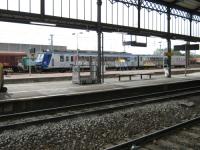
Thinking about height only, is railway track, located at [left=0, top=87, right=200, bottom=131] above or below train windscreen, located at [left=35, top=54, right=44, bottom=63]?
below

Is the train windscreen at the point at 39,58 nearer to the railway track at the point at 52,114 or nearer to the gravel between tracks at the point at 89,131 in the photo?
the railway track at the point at 52,114

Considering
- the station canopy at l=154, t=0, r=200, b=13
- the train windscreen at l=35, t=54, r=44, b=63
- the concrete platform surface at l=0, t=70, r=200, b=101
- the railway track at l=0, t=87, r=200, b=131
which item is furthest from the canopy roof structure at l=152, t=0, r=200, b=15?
the train windscreen at l=35, t=54, r=44, b=63

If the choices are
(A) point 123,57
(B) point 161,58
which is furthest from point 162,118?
(B) point 161,58

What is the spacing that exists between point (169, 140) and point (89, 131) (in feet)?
7.50

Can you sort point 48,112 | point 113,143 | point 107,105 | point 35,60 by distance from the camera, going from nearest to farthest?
point 113,143
point 48,112
point 107,105
point 35,60

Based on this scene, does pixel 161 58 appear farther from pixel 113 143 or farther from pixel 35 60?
pixel 113 143

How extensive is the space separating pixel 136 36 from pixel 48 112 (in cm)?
1504

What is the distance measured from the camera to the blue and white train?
137 feet

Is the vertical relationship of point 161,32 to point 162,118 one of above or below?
above

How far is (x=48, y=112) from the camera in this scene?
1237 centimetres

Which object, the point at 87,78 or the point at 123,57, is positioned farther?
the point at 123,57

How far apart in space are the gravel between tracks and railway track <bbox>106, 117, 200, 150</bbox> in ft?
1.84

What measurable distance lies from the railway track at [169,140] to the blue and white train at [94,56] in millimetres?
20818

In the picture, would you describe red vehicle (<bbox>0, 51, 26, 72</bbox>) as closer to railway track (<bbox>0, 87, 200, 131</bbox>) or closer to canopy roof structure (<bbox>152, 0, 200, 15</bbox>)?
canopy roof structure (<bbox>152, 0, 200, 15</bbox>)
